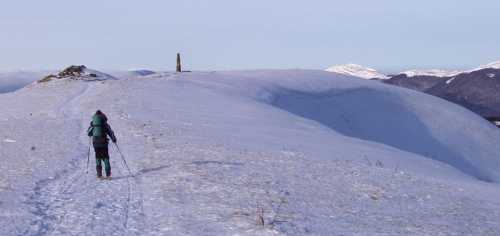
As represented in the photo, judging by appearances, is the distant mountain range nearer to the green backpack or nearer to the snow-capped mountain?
the snow-capped mountain

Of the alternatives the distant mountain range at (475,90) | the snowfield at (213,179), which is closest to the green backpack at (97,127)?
the snowfield at (213,179)

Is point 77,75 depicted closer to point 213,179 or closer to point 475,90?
point 213,179

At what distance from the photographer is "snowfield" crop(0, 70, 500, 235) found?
21.7 ft

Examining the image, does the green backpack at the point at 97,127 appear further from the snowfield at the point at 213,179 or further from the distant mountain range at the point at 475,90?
the distant mountain range at the point at 475,90

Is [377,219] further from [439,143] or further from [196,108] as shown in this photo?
[439,143]

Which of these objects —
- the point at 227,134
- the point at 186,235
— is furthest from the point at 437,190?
the point at 227,134

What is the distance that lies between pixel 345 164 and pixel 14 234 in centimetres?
911

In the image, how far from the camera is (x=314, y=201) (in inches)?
326

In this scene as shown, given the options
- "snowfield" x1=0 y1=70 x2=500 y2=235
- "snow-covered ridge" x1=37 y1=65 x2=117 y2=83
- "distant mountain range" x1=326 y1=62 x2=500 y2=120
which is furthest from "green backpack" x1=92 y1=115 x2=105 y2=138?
"distant mountain range" x1=326 y1=62 x2=500 y2=120

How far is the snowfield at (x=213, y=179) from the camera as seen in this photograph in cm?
663

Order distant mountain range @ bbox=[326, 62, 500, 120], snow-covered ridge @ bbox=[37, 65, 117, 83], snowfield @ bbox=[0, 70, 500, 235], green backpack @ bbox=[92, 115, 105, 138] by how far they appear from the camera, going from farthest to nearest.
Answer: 1. distant mountain range @ bbox=[326, 62, 500, 120]
2. snow-covered ridge @ bbox=[37, 65, 117, 83]
3. green backpack @ bbox=[92, 115, 105, 138]
4. snowfield @ bbox=[0, 70, 500, 235]

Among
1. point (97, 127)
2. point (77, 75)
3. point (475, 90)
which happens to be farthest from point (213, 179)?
point (475, 90)

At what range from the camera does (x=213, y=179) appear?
9.54 meters

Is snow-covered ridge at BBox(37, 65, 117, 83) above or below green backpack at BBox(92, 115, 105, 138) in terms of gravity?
above
